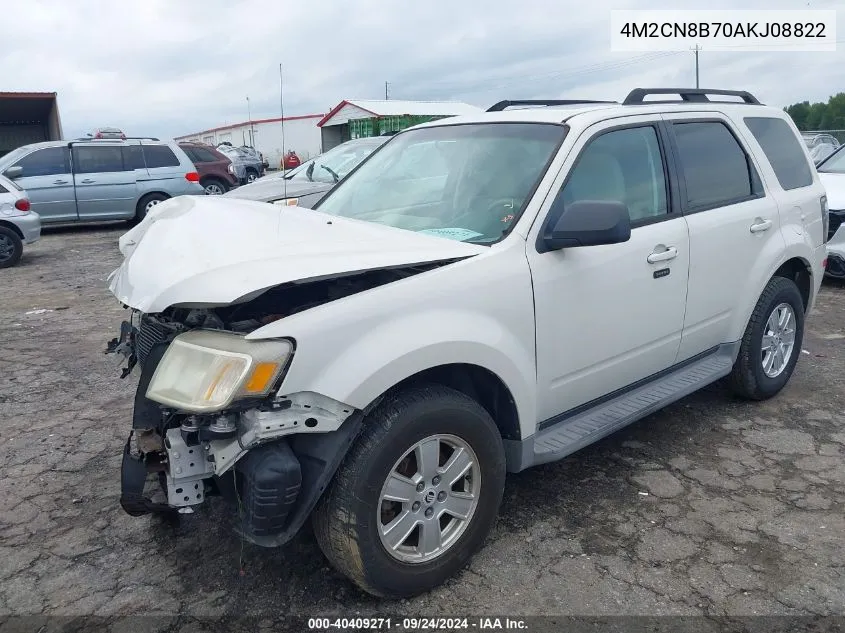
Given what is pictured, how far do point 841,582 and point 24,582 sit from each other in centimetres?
325

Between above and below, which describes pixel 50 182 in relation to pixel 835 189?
above

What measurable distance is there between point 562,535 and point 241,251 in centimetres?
184

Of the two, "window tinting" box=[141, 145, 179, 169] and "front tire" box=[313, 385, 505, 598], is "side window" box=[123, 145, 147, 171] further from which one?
"front tire" box=[313, 385, 505, 598]

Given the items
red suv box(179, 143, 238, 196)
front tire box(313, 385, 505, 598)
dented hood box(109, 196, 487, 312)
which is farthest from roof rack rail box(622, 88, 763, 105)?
red suv box(179, 143, 238, 196)

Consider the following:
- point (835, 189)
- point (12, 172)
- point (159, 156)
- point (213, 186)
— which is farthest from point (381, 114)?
point (835, 189)

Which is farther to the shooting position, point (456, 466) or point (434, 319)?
point (456, 466)

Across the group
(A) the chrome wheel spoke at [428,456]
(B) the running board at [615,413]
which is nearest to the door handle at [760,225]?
(B) the running board at [615,413]

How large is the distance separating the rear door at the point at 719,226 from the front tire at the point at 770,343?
0.56 ft

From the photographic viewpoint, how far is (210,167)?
54.2 ft

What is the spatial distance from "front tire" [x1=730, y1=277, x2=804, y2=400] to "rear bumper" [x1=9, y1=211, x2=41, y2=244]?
10.4 metres

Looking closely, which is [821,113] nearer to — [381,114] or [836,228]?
[381,114]

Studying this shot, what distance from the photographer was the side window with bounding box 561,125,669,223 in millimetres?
3408

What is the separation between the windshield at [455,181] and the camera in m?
3.27

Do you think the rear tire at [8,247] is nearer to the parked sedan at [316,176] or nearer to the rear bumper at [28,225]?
the rear bumper at [28,225]
